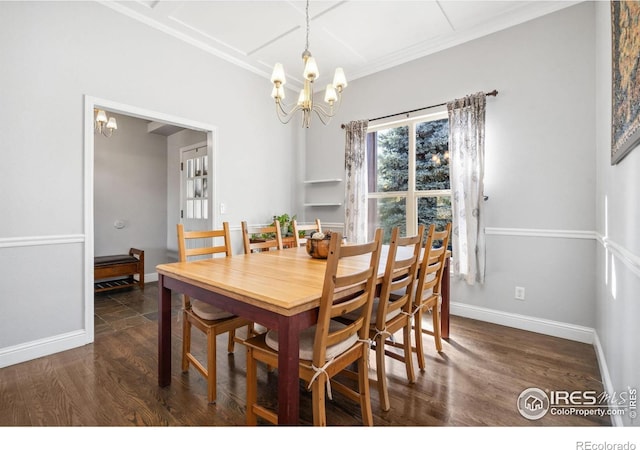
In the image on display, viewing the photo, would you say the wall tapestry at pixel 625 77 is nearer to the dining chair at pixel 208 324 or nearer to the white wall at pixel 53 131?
the dining chair at pixel 208 324

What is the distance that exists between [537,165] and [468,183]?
1.91 feet

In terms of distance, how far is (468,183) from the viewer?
3.06m

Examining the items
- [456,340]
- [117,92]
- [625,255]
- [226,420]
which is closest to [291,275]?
[226,420]

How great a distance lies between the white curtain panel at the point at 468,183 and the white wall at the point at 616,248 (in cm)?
86

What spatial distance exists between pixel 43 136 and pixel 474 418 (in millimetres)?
3510

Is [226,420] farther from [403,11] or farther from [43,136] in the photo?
[403,11]

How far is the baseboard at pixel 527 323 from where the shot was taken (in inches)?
102

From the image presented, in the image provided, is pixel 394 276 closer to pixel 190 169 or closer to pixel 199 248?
pixel 199 248

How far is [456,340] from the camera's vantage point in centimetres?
259

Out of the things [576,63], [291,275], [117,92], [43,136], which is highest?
[576,63]

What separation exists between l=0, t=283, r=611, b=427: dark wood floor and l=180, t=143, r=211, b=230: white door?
6.98ft

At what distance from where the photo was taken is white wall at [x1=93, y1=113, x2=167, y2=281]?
14.8 ft

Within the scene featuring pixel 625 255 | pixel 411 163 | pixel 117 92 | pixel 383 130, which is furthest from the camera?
pixel 383 130

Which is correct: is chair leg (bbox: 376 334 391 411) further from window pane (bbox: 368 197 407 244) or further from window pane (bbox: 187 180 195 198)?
window pane (bbox: 187 180 195 198)
